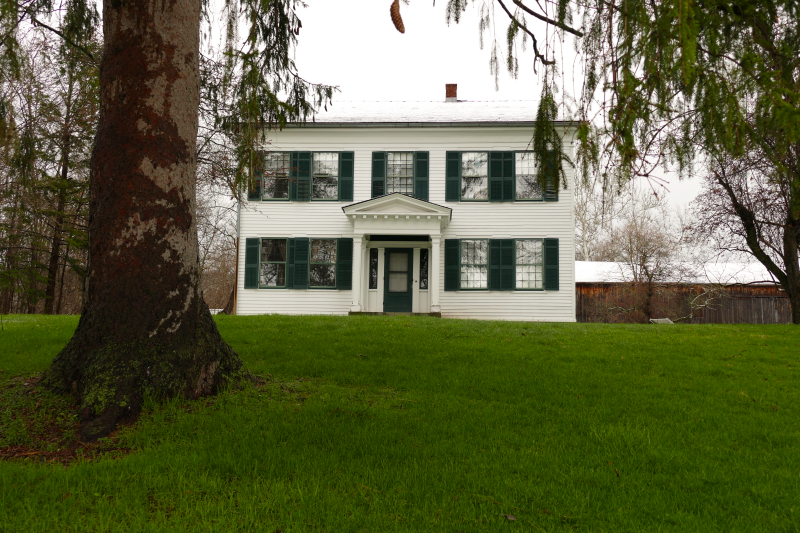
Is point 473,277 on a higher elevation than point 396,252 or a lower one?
lower

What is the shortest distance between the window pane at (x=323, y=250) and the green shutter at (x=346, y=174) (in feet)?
4.50

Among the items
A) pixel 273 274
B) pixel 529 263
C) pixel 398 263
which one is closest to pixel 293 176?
pixel 273 274

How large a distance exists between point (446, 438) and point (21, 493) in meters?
2.41

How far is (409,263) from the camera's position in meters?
14.7

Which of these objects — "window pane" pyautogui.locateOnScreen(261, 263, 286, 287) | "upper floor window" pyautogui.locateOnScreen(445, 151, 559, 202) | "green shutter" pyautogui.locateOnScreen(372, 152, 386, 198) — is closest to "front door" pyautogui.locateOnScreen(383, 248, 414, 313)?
"green shutter" pyautogui.locateOnScreen(372, 152, 386, 198)

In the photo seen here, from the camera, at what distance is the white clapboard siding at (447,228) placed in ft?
46.5

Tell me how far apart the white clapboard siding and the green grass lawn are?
821 centimetres

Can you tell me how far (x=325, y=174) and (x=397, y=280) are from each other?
3691 millimetres

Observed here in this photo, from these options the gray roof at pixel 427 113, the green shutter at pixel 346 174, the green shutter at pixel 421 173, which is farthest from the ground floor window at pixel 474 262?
the green shutter at pixel 346 174

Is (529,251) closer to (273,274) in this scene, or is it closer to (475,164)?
(475,164)

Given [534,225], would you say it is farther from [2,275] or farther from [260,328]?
[2,275]

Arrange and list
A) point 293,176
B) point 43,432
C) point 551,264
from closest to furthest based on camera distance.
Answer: point 43,432 < point 551,264 < point 293,176

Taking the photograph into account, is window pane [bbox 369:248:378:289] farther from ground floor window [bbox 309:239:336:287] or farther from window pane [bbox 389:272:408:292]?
ground floor window [bbox 309:239:336:287]

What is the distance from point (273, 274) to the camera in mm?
14516
